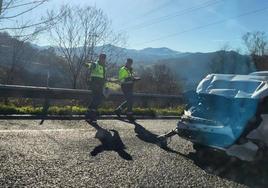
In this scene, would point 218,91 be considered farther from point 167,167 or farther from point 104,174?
point 104,174

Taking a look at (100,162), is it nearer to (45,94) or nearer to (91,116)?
(91,116)

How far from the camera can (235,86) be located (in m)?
7.42

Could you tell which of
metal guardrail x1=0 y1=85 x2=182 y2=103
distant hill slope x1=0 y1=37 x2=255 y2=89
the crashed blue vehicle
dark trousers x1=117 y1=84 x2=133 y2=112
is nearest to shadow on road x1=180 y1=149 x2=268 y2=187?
the crashed blue vehicle

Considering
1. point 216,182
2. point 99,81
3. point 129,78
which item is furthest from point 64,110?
point 216,182

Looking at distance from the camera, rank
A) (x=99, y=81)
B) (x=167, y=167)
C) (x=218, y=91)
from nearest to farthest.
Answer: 1. (x=167, y=167)
2. (x=218, y=91)
3. (x=99, y=81)

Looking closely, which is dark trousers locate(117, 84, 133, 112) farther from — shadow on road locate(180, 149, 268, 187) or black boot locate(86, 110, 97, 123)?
shadow on road locate(180, 149, 268, 187)

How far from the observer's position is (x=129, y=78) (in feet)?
46.2

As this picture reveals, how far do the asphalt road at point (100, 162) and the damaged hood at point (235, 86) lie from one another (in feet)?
4.16

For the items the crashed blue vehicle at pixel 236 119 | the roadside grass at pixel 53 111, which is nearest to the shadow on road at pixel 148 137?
the crashed blue vehicle at pixel 236 119

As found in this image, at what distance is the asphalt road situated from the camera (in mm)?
5883

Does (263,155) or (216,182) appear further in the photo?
(263,155)

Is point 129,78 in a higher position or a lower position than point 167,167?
higher

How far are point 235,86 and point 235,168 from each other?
141cm

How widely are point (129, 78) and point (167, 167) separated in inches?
289
